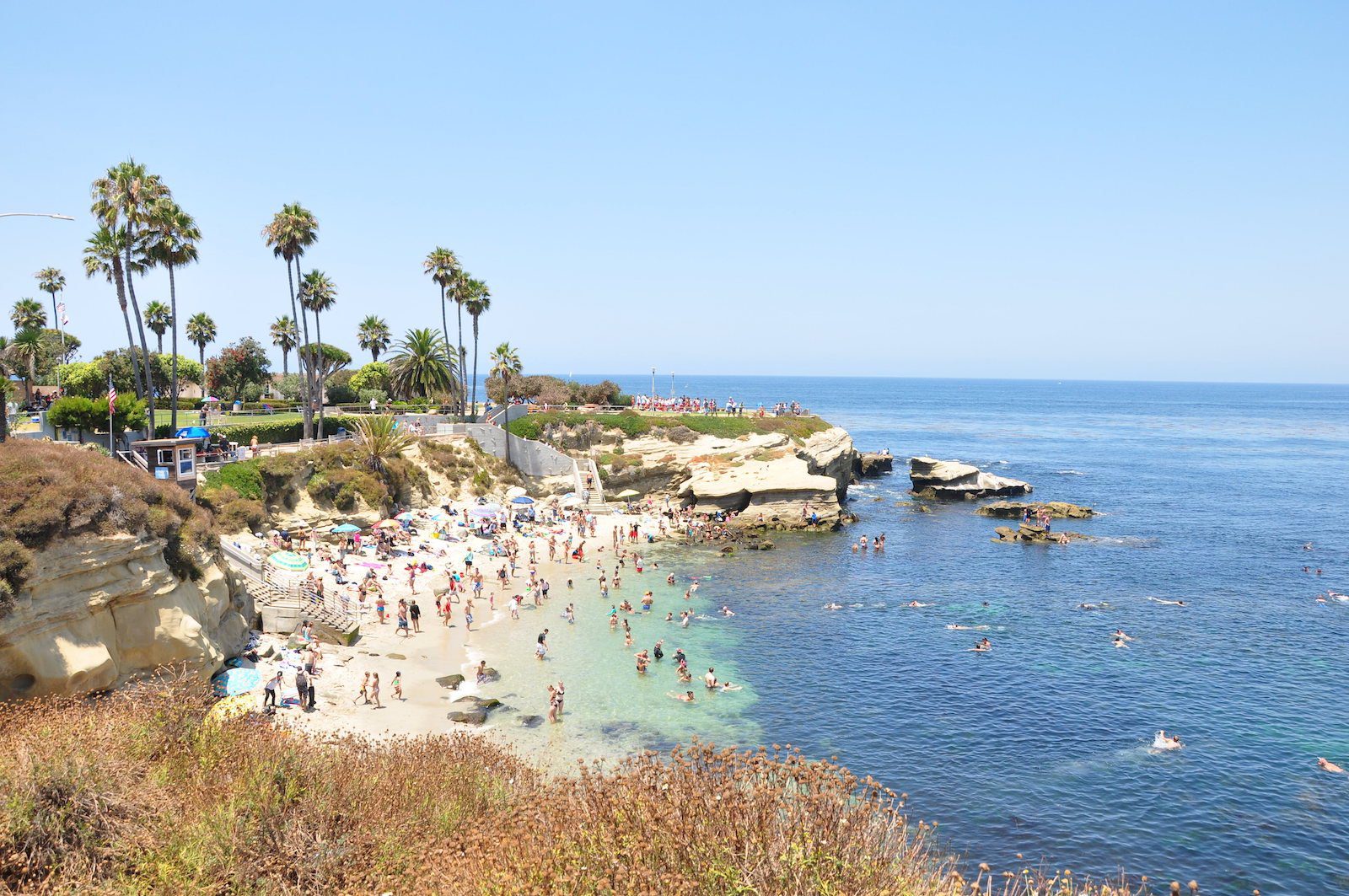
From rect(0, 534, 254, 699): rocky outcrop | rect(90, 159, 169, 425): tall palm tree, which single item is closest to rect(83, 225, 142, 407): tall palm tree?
rect(90, 159, 169, 425): tall palm tree

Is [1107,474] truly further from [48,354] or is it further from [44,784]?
[48,354]

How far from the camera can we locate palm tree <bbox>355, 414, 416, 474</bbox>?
48.0 metres

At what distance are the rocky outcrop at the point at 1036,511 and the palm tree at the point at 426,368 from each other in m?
44.9

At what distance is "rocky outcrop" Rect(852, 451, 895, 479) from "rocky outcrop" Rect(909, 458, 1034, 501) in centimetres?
1362

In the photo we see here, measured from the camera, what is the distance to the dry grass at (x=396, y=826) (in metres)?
10.1

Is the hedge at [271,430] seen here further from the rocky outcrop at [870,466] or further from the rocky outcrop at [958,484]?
the rocky outcrop at [870,466]

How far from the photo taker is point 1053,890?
1614 centimetres

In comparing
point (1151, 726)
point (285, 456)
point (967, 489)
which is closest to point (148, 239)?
point (285, 456)

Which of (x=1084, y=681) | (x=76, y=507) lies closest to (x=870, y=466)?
(x=1084, y=681)

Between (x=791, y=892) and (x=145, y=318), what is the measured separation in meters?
67.3

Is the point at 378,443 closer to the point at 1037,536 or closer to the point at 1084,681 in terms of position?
the point at 1084,681

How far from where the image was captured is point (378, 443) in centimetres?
4791

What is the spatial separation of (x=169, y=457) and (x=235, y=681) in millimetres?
14000

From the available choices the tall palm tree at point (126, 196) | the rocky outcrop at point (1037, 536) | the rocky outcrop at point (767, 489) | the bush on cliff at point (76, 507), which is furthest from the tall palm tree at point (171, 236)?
the rocky outcrop at point (1037, 536)
